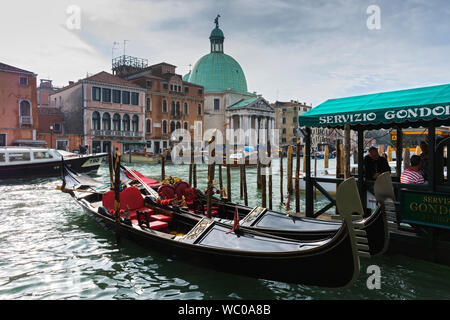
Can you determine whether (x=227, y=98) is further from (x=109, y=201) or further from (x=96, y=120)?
(x=109, y=201)

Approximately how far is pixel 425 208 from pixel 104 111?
2858 centimetres

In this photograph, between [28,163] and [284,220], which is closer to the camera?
[284,220]

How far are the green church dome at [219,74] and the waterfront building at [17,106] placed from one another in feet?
82.0

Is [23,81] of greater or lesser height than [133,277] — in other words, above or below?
above

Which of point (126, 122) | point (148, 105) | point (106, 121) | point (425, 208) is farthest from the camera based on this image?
point (148, 105)

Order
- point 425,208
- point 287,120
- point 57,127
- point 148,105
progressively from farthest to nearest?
point 287,120
point 148,105
point 57,127
point 425,208

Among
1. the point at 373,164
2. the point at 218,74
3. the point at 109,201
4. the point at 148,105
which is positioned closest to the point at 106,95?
the point at 148,105

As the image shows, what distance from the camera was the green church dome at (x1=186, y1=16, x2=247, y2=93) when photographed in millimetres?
46188

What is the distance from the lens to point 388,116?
480cm

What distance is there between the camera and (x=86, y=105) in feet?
92.7

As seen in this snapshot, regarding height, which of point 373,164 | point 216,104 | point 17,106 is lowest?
point 373,164
